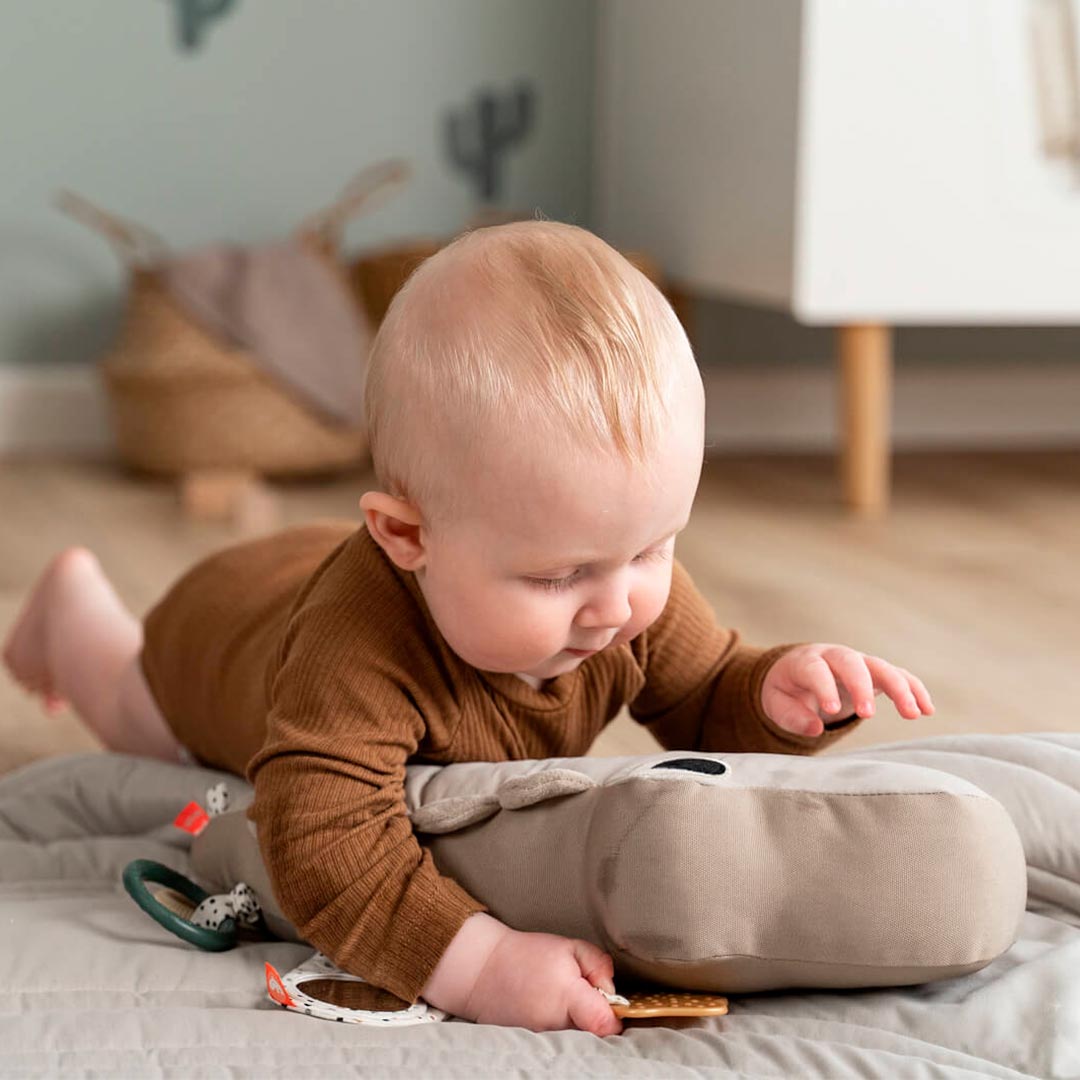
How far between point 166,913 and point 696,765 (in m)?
0.29

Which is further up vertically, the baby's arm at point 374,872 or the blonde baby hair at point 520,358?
the blonde baby hair at point 520,358

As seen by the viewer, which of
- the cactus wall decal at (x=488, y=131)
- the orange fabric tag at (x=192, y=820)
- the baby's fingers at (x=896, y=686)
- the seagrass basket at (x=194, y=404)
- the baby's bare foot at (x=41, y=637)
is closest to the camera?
the baby's fingers at (x=896, y=686)

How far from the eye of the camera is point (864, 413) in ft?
7.41

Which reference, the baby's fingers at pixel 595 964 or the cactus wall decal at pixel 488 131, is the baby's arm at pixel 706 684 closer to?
the baby's fingers at pixel 595 964

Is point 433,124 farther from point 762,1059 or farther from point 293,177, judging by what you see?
point 762,1059

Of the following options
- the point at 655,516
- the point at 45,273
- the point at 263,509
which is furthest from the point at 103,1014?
the point at 45,273

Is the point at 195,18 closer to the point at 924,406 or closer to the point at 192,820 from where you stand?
the point at 924,406

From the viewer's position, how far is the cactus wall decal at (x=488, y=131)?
109 inches

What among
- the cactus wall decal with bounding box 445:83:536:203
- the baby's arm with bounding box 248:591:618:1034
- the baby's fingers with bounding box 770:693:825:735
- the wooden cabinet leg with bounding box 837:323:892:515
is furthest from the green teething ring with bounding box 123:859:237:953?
the cactus wall decal with bounding box 445:83:536:203

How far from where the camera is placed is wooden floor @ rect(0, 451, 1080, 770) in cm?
144

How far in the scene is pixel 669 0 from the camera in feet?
8.38

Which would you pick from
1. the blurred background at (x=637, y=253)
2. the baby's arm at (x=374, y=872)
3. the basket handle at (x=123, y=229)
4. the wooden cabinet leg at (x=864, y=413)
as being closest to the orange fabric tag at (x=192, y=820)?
the baby's arm at (x=374, y=872)

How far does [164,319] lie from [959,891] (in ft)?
6.27

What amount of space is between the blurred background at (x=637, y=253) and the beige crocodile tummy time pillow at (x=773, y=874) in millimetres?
751
